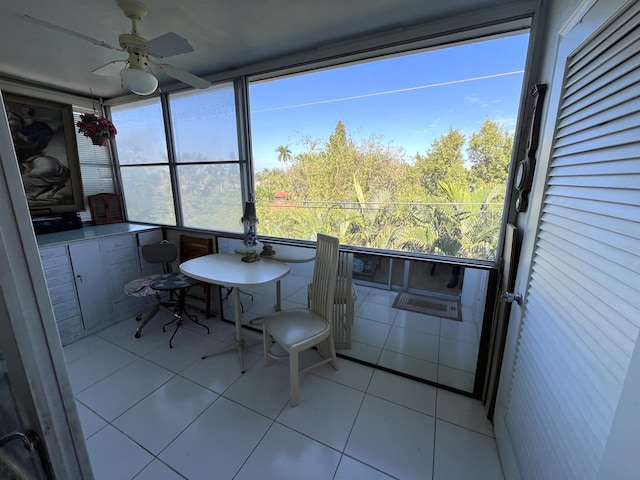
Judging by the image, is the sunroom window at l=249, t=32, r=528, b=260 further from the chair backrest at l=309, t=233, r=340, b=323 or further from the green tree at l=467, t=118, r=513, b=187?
the chair backrest at l=309, t=233, r=340, b=323

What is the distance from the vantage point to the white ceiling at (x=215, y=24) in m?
1.58

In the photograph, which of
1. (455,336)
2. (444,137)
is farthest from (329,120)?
(455,336)

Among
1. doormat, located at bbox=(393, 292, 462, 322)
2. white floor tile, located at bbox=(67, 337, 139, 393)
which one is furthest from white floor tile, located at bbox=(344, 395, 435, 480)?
white floor tile, located at bbox=(67, 337, 139, 393)

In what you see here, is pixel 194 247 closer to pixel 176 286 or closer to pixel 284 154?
pixel 176 286

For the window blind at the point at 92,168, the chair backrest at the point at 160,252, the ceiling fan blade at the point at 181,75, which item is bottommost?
the chair backrest at the point at 160,252

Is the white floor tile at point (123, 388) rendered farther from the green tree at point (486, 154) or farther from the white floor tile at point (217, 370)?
the green tree at point (486, 154)

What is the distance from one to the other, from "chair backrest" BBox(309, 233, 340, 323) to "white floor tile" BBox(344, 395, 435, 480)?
67 cm

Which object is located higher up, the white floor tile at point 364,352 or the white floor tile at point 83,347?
the white floor tile at point 364,352

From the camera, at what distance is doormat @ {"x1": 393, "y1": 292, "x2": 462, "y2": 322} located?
6.37ft

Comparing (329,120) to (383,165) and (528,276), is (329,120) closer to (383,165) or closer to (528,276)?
(383,165)

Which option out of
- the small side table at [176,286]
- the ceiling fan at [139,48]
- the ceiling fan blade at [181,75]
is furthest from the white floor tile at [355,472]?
the ceiling fan blade at [181,75]

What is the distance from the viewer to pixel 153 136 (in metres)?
3.11

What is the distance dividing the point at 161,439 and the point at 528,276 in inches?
85.8

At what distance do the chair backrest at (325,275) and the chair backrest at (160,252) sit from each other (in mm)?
1807
